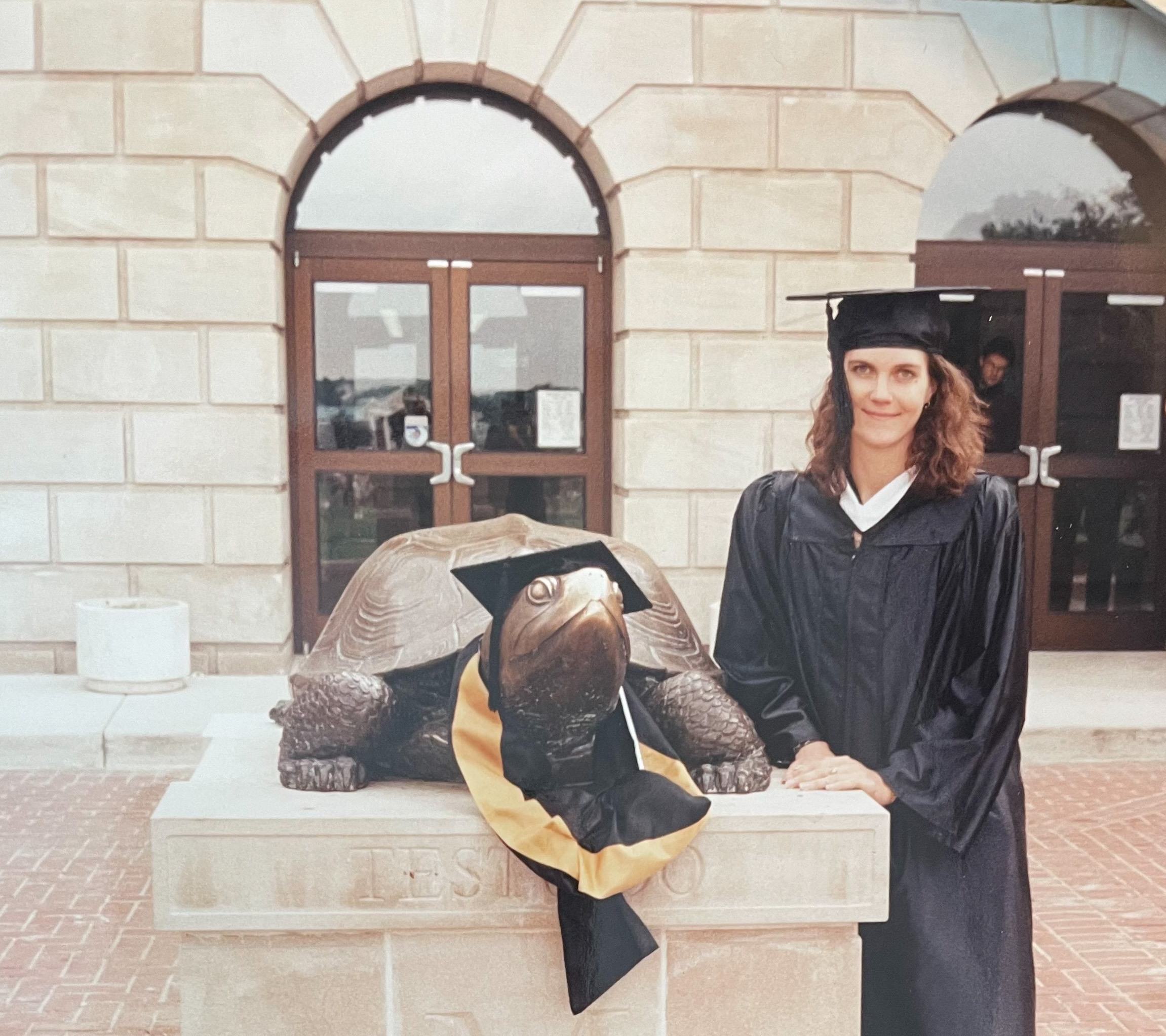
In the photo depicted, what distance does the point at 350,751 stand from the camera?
234 cm

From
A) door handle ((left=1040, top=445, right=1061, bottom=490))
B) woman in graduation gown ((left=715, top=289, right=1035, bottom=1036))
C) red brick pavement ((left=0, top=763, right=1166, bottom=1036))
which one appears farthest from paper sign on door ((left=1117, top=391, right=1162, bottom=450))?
woman in graduation gown ((left=715, top=289, right=1035, bottom=1036))

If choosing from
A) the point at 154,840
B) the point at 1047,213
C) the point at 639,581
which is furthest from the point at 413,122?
the point at 154,840

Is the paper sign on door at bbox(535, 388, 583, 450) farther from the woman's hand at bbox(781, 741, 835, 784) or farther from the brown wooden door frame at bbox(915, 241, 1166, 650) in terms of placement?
the woman's hand at bbox(781, 741, 835, 784)

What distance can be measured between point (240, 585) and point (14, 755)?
1.77 metres

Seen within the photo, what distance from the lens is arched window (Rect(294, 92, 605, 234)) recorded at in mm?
7852

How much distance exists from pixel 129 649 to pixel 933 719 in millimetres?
5714

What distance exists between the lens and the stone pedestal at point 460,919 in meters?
2.15

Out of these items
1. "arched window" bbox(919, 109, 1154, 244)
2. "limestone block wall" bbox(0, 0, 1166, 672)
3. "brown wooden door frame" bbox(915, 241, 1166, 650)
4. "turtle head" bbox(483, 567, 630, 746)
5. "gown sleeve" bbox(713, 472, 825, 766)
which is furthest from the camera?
"brown wooden door frame" bbox(915, 241, 1166, 650)

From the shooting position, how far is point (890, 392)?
7.60 feet

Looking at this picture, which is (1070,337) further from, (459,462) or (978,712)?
(978,712)

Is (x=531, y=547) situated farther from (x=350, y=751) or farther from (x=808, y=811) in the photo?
(x=808, y=811)

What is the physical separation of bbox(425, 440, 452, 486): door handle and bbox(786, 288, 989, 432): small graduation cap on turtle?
19.3ft

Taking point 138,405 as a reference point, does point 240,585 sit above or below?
below

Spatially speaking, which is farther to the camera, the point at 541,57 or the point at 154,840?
the point at 541,57
